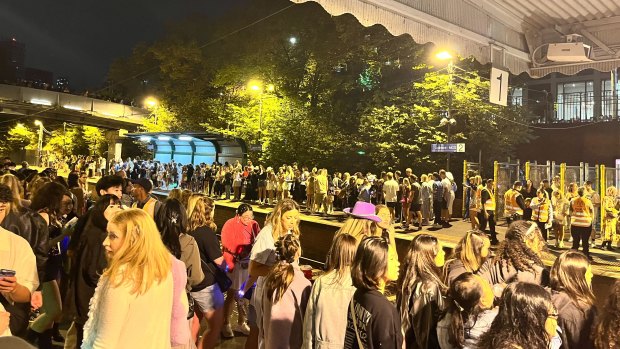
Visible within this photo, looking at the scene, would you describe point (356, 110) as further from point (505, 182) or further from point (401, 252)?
point (401, 252)

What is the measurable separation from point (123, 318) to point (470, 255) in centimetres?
358

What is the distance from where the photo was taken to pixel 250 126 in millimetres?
35969

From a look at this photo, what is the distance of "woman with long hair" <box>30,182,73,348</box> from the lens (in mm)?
4805

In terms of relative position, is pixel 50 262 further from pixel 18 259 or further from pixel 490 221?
pixel 490 221

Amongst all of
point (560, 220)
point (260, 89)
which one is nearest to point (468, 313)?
point (560, 220)

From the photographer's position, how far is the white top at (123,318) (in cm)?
236

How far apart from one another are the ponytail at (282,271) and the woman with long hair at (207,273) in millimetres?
1122

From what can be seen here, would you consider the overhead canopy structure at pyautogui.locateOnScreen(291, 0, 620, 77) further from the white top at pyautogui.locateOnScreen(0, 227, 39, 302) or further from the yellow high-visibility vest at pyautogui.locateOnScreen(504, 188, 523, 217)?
the yellow high-visibility vest at pyautogui.locateOnScreen(504, 188, 523, 217)

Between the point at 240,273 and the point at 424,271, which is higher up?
the point at 424,271

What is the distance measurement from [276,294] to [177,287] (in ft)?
2.85

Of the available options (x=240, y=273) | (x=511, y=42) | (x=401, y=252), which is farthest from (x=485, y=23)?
(x=401, y=252)

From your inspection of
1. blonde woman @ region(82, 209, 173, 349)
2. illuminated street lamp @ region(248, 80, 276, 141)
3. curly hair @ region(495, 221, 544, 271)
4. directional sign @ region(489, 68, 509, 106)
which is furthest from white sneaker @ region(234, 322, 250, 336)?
illuminated street lamp @ region(248, 80, 276, 141)

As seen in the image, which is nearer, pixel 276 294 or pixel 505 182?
pixel 276 294

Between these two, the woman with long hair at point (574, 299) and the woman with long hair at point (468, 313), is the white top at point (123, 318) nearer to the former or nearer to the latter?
the woman with long hair at point (468, 313)
